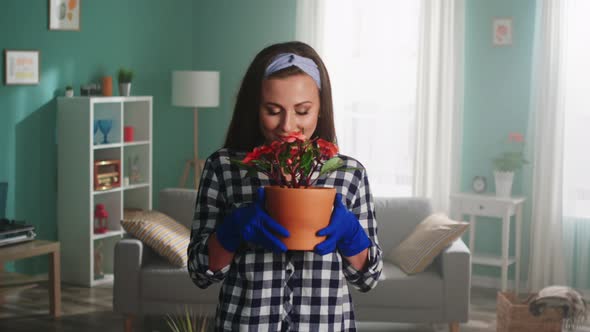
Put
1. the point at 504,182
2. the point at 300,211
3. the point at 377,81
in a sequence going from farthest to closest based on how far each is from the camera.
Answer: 1. the point at 377,81
2. the point at 504,182
3. the point at 300,211

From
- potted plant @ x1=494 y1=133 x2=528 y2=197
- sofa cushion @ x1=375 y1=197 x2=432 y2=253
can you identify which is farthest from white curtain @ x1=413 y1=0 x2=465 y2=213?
sofa cushion @ x1=375 y1=197 x2=432 y2=253

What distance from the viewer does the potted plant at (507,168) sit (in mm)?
5598

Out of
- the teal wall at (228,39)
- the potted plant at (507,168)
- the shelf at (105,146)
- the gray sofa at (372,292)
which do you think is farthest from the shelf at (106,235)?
the potted plant at (507,168)

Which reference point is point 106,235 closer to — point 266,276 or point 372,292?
point 372,292

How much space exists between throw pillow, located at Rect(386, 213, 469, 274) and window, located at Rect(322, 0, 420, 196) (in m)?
1.60

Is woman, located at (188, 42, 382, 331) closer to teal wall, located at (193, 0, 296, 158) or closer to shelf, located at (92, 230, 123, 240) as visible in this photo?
shelf, located at (92, 230, 123, 240)

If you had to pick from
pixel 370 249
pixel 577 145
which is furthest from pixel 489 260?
pixel 370 249

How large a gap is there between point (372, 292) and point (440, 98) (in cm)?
200

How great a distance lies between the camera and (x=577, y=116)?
551 centimetres

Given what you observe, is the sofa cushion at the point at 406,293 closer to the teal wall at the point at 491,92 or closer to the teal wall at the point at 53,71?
the teal wall at the point at 491,92

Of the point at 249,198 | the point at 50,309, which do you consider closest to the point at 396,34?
the point at 50,309

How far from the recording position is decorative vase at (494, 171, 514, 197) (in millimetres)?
5605

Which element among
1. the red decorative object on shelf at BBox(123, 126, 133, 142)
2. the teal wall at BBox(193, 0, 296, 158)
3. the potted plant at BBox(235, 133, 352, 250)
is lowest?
the red decorative object on shelf at BBox(123, 126, 133, 142)

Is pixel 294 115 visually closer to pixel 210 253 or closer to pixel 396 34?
pixel 210 253
